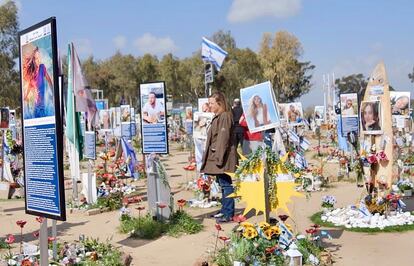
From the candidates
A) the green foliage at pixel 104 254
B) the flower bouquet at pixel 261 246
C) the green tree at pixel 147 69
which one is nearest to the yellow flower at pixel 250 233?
the flower bouquet at pixel 261 246

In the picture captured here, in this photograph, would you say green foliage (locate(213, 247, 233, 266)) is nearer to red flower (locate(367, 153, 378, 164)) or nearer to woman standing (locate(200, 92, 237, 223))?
woman standing (locate(200, 92, 237, 223))

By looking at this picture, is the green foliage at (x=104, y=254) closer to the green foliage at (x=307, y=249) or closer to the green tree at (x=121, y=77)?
the green foliage at (x=307, y=249)

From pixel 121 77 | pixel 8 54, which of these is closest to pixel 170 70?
pixel 121 77

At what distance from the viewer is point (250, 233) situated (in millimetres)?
5738

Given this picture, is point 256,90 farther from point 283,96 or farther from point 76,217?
point 283,96

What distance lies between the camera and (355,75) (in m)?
78.4

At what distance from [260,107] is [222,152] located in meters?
1.11

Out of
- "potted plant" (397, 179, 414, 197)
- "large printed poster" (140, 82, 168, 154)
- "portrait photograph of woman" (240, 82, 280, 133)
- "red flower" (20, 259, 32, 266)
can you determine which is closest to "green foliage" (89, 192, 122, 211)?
"large printed poster" (140, 82, 168, 154)

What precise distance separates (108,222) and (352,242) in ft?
13.6

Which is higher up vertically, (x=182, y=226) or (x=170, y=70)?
(x=170, y=70)

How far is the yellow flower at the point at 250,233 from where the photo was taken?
5.73 metres

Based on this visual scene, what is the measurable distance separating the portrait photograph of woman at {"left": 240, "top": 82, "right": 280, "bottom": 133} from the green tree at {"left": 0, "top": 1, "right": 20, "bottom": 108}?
128 ft

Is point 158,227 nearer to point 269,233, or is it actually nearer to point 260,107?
point 260,107

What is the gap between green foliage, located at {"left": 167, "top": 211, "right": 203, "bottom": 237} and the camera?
7.80 m
